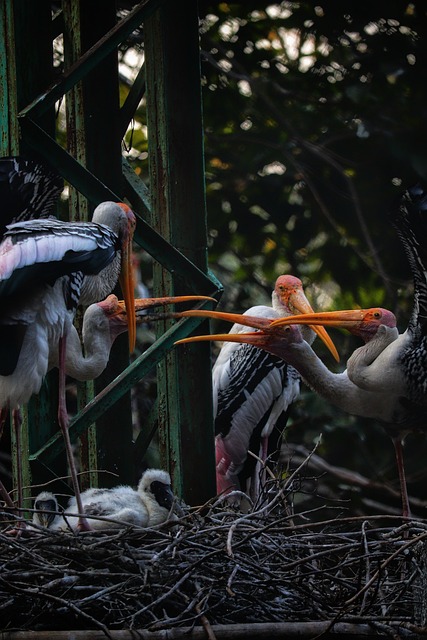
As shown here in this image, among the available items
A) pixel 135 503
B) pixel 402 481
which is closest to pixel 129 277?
pixel 135 503

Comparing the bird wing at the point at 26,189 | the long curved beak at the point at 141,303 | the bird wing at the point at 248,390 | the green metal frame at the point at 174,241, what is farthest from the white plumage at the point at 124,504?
the bird wing at the point at 248,390

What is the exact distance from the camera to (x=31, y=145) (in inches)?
213

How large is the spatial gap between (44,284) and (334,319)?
74.3 inches

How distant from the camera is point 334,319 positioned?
22.0 ft

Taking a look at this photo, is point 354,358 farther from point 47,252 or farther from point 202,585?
point 202,585

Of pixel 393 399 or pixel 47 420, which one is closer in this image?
pixel 47 420

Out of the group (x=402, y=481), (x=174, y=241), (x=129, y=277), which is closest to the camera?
(x=174, y=241)

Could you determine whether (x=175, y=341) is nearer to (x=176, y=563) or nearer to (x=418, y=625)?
(x=176, y=563)

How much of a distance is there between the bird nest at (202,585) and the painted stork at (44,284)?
0.62 meters

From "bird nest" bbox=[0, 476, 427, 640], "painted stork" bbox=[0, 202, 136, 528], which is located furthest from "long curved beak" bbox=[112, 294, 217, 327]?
"bird nest" bbox=[0, 476, 427, 640]

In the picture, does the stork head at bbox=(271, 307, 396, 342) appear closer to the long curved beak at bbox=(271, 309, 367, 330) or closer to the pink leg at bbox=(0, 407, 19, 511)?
the long curved beak at bbox=(271, 309, 367, 330)

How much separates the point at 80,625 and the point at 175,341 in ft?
5.63

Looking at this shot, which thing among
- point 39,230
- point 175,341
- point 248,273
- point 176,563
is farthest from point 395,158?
point 176,563

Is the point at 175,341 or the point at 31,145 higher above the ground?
the point at 31,145
